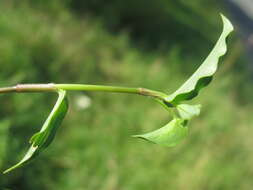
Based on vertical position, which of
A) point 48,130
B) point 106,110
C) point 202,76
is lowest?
point 106,110

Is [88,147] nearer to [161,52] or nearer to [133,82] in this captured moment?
[133,82]

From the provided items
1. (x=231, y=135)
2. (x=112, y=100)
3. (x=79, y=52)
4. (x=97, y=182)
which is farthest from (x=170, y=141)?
(x=231, y=135)

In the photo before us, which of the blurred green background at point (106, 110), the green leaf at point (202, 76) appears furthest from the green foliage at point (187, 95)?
the blurred green background at point (106, 110)

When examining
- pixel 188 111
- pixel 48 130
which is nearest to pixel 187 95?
pixel 188 111

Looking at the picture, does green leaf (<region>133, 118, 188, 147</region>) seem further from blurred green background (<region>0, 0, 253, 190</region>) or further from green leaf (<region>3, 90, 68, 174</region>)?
blurred green background (<region>0, 0, 253, 190</region>)

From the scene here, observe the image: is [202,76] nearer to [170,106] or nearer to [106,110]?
[170,106]

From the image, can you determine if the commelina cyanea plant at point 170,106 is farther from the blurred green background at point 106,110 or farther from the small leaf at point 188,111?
the blurred green background at point 106,110

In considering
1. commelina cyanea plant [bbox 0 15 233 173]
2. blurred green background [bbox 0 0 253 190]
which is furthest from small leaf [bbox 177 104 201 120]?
blurred green background [bbox 0 0 253 190]
